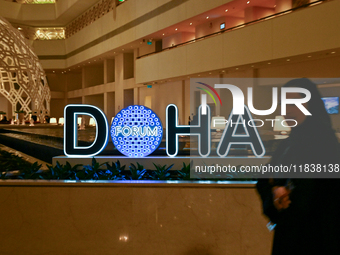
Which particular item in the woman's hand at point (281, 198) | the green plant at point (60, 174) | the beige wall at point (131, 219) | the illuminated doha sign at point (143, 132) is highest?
the illuminated doha sign at point (143, 132)

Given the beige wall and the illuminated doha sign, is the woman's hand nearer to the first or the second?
the beige wall

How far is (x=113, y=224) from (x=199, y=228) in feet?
2.99

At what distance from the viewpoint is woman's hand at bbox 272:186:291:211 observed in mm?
1654

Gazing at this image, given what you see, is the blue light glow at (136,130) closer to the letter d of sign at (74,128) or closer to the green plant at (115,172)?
the letter d of sign at (74,128)

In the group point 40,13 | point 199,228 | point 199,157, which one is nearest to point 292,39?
point 199,157

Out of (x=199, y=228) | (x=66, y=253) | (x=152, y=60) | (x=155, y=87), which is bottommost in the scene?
(x=66, y=253)

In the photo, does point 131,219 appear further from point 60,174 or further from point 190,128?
point 190,128

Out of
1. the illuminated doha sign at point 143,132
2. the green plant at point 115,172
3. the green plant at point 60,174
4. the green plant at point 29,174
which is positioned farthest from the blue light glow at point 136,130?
the green plant at point 29,174

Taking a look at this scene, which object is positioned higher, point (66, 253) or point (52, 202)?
point (52, 202)

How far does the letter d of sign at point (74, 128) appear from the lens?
4.95 m

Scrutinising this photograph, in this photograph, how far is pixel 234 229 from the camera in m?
3.27

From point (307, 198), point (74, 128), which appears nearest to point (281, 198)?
point (307, 198)

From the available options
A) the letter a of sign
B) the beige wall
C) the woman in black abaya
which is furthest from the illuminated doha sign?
the woman in black abaya

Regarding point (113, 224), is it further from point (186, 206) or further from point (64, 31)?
point (64, 31)
